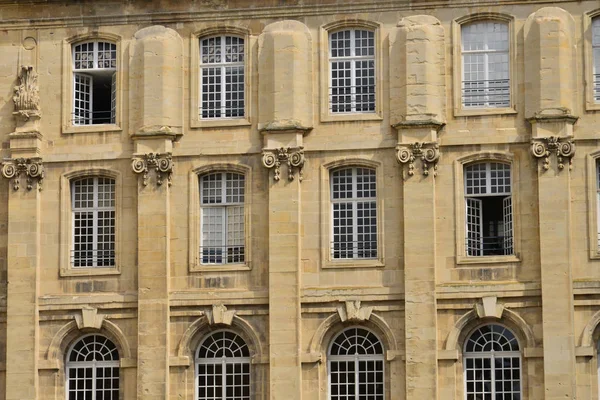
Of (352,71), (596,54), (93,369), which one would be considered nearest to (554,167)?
(596,54)

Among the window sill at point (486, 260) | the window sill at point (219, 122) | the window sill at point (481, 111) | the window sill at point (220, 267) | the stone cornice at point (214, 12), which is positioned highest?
the stone cornice at point (214, 12)

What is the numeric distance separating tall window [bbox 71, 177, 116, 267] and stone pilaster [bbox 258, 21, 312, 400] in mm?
4559

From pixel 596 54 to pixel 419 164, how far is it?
5598mm

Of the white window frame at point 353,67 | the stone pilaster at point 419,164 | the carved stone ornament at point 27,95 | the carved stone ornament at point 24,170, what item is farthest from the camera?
the carved stone ornament at point 27,95

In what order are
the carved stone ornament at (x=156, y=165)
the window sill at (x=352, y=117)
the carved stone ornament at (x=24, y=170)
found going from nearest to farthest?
the window sill at (x=352, y=117), the carved stone ornament at (x=156, y=165), the carved stone ornament at (x=24, y=170)

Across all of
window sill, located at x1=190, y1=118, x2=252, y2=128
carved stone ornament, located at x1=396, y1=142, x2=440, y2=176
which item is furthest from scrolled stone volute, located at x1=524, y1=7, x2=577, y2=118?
window sill, located at x1=190, y1=118, x2=252, y2=128

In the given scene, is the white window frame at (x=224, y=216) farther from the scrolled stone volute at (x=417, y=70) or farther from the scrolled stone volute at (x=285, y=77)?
the scrolled stone volute at (x=417, y=70)

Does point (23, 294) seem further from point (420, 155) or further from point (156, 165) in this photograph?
point (420, 155)

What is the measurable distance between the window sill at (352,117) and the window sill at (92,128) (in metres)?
5.71

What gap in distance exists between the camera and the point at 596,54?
55531 mm

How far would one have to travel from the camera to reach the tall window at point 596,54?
55406mm

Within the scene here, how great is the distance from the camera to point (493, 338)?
5488cm

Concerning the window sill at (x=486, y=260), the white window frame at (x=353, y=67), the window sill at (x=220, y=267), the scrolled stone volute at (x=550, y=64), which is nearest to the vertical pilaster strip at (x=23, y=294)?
the window sill at (x=220, y=267)

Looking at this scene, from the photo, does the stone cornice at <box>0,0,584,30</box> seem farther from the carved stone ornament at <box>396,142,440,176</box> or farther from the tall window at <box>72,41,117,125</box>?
the carved stone ornament at <box>396,142,440,176</box>
